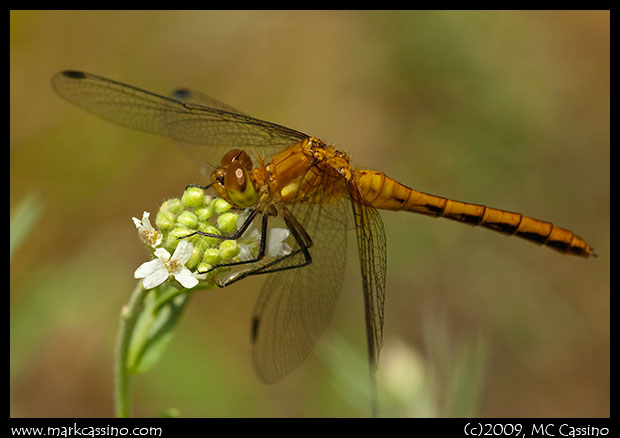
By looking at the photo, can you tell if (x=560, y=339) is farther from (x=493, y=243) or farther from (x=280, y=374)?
(x=280, y=374)

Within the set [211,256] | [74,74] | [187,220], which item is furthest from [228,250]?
[74,74]

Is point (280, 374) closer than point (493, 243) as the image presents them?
Yes

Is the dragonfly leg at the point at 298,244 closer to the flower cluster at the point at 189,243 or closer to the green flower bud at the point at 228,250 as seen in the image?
the flower cluster at the point at 189,243

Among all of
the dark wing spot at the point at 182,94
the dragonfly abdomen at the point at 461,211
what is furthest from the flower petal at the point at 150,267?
the dark wing spot at the point at 182,94

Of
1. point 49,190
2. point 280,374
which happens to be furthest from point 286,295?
point 49,190

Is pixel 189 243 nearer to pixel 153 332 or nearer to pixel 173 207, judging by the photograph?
pixel 173 207

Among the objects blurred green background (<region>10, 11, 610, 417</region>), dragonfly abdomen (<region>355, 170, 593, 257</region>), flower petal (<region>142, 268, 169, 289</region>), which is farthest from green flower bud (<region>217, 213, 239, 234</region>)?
blurred green background (<region>10, 11, 610, 417</region>)
